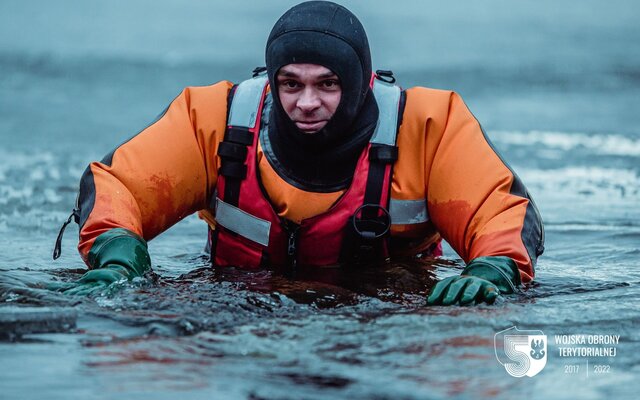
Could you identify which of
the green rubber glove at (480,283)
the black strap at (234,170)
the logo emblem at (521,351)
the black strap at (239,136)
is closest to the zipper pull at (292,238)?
the black strap at (234,170)

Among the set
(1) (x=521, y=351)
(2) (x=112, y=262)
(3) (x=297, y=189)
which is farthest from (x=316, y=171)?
(1) (x=521, y=351)

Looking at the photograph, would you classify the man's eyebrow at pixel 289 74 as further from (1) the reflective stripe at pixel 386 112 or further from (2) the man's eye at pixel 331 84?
(1) the reflective stripe at pixel 386 112

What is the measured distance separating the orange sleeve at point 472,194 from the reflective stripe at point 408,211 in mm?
36

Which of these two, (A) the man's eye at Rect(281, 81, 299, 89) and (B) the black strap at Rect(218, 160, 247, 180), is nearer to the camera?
(A) the man's eye at Rect(281, 81, 299, 89)

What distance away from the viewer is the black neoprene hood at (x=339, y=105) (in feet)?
14.8

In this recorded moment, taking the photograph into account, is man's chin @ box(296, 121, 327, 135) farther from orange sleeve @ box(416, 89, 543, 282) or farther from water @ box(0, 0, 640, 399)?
water @ box(0, 0, 640, 399)

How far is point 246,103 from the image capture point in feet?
16.0

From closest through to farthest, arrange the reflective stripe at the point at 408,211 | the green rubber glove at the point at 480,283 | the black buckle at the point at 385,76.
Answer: the green rubber glove at the point at 480,283 < the reflective stripe at the point at 408,211 < the black buckle at the point at 385,76

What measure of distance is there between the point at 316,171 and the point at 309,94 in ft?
1.12

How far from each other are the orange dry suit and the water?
0.22 m

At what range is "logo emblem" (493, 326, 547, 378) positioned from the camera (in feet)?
11.0

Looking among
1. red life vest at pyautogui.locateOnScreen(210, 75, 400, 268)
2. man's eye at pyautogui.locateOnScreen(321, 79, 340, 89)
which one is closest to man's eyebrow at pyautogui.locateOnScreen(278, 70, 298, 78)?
man's eye at pyautogui.locateOnScreen(321, 79, 340, 89)

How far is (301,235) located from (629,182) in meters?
4.30

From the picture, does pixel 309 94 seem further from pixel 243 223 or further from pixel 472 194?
pixel 472 194
